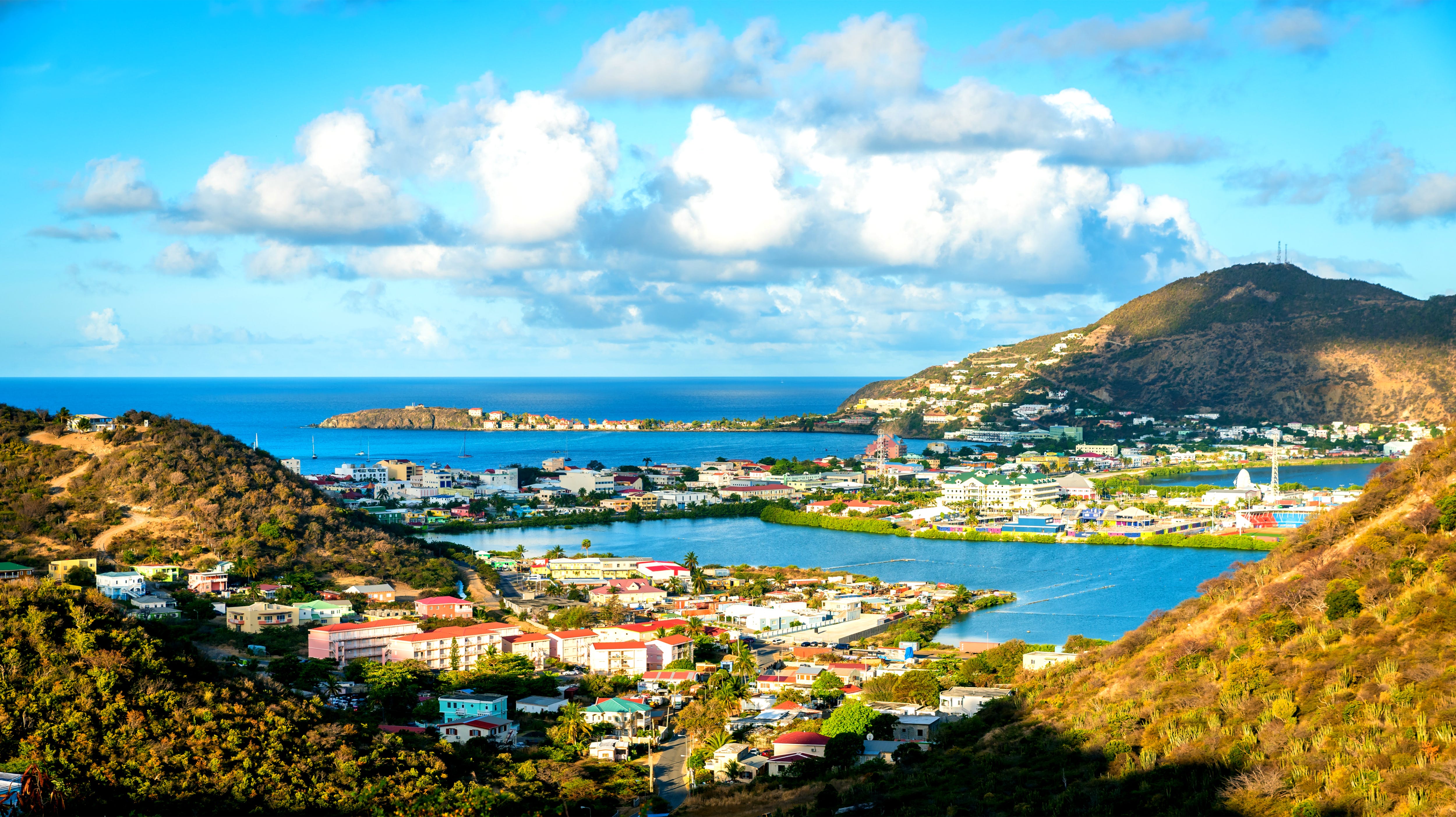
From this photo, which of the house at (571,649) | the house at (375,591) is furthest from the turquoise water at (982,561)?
the house at (375,591)

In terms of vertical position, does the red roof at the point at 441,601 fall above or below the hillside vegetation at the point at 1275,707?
below

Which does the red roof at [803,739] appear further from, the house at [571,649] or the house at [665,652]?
the house at [571,649]

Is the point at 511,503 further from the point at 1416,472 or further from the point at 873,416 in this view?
the point at 873,416

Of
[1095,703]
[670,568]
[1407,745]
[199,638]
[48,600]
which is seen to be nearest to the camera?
[1407,745]

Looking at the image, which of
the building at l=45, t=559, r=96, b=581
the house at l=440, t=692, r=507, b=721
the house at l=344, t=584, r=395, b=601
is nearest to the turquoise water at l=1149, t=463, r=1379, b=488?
the house at l=344, t=584, r=395, b=601

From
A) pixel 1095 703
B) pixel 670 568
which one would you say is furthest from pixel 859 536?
pixel 1095 703

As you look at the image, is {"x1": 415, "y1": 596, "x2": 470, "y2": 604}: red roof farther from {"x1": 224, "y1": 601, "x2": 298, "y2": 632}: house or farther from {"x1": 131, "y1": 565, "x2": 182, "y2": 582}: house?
{"x1": 131, "y1": 565, "x2": 182, "y2": 582}: house

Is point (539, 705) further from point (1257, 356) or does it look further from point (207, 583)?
point (1257, 356)

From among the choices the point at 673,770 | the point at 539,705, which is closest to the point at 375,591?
the point at 539,705
